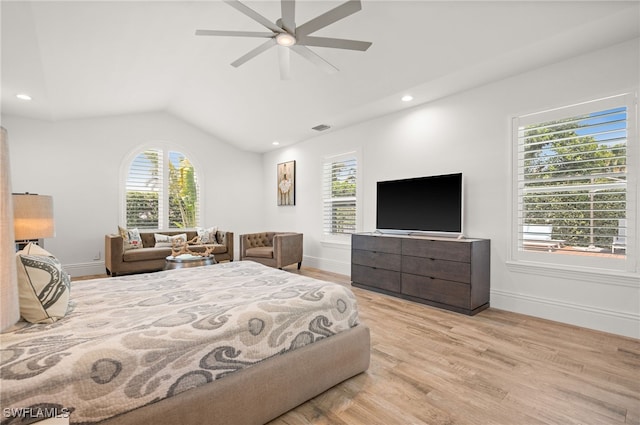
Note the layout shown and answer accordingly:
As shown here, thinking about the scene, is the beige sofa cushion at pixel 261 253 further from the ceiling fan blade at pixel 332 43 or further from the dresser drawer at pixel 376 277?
the ceiling fan blade at pixel 332 43

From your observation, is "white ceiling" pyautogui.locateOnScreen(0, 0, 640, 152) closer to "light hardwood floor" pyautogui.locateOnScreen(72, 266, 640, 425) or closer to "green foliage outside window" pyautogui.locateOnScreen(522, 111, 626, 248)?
"green foliage outside window" pyautogui.locateOnScreen(522, 111, 626, 248)

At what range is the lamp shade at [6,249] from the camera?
33.2 inches

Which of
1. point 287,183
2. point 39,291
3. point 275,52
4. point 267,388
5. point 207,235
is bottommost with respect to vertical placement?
point 267,388

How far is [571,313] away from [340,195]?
3573mm

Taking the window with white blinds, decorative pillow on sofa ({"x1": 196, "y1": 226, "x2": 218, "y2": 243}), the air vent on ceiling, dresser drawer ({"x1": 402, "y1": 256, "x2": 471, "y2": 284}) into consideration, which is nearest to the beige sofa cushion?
decorative pillow on sofa ({"x1": 196, "y1": 226, "x2": 218, "y2": 243})

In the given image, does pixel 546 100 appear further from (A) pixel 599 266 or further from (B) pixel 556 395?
(B) pixel 556 395

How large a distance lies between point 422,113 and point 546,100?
1445mm

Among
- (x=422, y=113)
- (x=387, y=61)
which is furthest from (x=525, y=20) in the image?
(x=422, y=113)

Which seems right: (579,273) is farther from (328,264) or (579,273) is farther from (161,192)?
(161,192)

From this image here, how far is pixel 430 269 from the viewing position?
3.63 meters

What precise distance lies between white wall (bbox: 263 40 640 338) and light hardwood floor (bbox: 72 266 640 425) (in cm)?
27

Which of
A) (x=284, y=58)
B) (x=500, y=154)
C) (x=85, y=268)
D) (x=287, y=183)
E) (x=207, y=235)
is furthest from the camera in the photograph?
(x=287, y=183)

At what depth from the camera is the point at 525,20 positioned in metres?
2.59

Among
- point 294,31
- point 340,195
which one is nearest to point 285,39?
point 294,31
